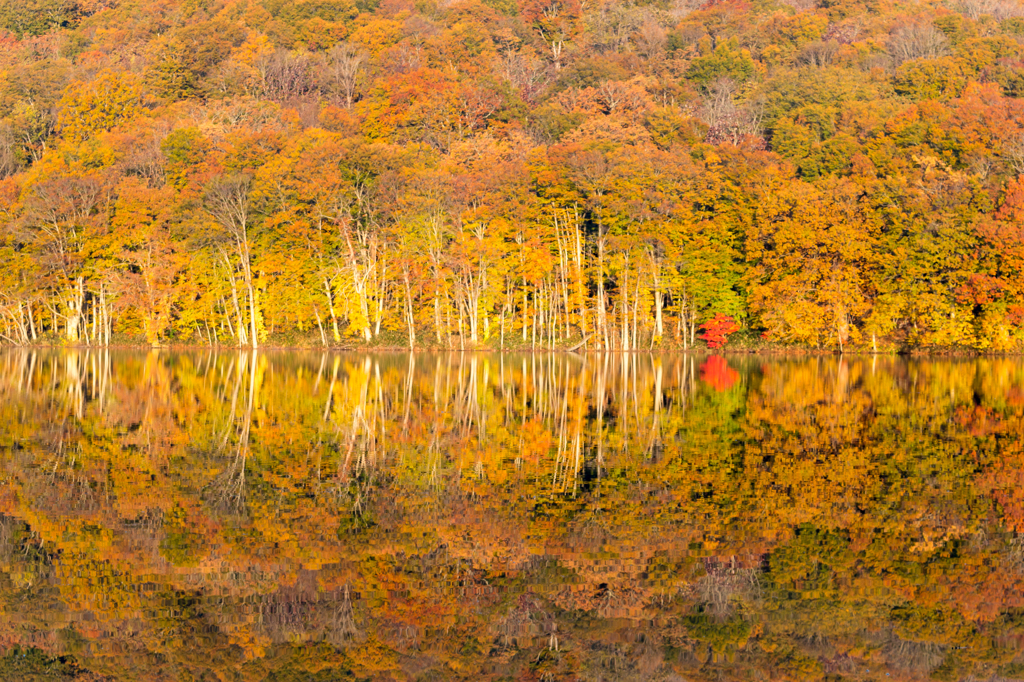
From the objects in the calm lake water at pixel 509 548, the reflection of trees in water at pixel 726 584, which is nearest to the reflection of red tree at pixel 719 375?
the calm lake water at pixel 509 548

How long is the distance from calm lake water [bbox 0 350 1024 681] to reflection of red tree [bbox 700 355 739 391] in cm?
1082

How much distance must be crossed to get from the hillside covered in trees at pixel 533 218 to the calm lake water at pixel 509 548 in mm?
43774

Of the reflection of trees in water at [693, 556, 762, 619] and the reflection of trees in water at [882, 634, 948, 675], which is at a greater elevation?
the reflection of trees in water at [693, 556, 762, 619]

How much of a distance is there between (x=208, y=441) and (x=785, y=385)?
73.1ft

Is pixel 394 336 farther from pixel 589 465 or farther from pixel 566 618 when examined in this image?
pixel 566 618

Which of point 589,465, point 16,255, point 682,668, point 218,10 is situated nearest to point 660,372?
point 589,465

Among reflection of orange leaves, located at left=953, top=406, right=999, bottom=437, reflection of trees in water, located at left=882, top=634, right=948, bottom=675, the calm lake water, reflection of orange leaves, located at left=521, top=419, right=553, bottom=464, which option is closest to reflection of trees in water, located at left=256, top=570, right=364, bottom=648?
the calm lake water

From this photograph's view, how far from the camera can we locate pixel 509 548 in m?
11.7

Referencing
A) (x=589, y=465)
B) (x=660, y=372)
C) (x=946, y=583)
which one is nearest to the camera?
(x=946, y=583)

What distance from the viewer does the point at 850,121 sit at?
80.1 m

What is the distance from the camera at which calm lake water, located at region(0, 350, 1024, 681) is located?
888cm

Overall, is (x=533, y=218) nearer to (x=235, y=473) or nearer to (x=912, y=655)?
(x=235, y=473)

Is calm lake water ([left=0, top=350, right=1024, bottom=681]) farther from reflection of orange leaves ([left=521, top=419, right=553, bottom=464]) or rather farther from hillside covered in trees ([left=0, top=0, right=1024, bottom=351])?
hillside covered in trees ([left=0, top=0, right=1024, bottom=351])

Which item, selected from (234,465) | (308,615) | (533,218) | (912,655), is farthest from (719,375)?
(308,615)
